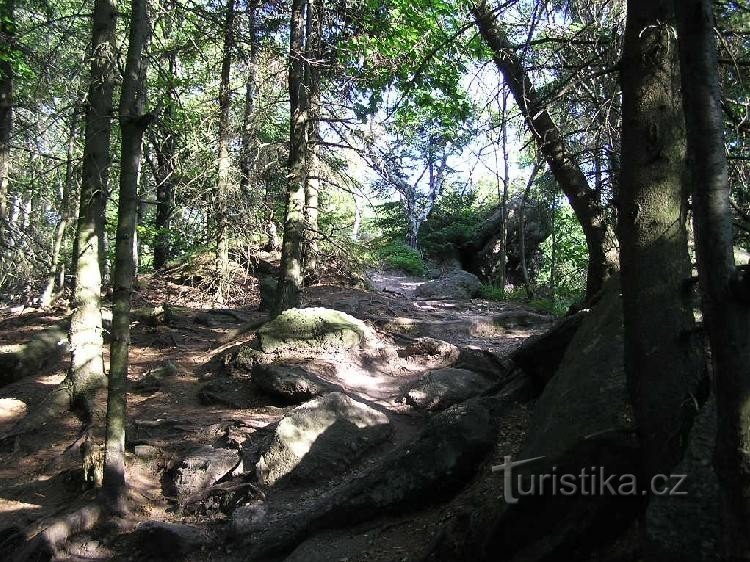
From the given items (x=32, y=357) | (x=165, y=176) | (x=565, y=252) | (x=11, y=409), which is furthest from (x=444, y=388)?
(x=565, y=252)

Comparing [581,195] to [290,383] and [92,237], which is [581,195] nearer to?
[290,383]

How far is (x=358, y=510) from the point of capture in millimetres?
4910

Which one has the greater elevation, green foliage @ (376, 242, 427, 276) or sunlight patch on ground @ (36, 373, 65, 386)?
green foliage @ (376, 242, 427, 276)

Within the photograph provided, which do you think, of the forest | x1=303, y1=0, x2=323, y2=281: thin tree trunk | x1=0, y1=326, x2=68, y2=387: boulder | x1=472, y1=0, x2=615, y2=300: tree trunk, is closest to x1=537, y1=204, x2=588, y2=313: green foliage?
the forest

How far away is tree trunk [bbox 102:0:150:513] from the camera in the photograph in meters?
6.09

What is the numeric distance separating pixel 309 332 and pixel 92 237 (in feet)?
12.5

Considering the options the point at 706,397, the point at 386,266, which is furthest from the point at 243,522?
the point at 386,266

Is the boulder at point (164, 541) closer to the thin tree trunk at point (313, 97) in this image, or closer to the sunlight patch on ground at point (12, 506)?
the sunlight patch on ground at point (12, 506)

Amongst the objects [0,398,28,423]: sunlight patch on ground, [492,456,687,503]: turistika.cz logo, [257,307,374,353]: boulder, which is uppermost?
[257,307,374,353]: boulder

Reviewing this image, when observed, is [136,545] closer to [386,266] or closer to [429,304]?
[429,304]

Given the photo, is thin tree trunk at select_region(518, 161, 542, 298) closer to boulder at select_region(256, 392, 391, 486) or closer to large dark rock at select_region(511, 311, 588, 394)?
large dark rock at select_region(511, 311, 588, 394)

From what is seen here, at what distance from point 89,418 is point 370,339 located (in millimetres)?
4770

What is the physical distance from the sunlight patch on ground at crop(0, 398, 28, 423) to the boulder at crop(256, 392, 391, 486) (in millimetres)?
4994

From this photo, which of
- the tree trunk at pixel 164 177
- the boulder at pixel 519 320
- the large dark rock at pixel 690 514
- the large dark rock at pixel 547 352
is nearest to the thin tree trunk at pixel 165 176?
the tree trunk at pixel 164 177
